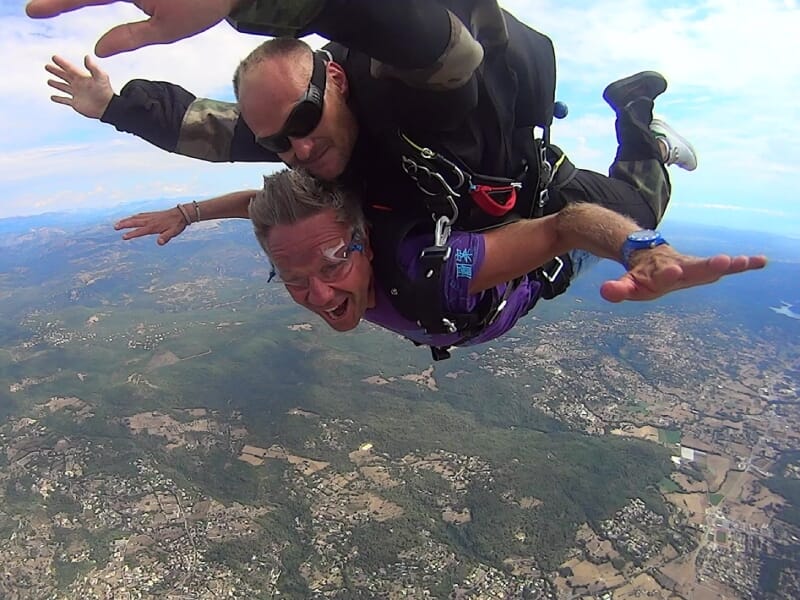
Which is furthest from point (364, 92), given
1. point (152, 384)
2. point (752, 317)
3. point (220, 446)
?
point (752, 317)

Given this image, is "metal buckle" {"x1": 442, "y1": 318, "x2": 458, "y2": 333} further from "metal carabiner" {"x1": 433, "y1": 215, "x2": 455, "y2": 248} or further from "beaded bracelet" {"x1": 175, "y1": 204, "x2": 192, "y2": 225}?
"beaded bracelet" {"x1": 175, "y1": 204, "x2": 192, "y2": 225}

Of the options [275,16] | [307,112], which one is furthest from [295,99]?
[275,16]

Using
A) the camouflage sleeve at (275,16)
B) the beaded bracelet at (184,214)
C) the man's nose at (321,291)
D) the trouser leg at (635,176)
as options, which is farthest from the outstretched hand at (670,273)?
the beaded bracelet at (184,214)

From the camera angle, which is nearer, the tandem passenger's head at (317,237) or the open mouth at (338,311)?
the tandem passenger's head at (317,237)

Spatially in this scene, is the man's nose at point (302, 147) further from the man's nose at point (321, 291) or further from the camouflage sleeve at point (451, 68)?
the man's nose at point (321, 291)

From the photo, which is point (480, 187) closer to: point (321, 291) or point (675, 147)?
point (321, 291)

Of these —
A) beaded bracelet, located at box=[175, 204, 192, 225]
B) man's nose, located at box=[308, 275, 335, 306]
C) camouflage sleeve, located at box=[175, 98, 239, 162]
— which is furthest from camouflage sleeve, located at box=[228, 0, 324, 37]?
beaded bracelet, located at box=[175, 204, 192, 225]
